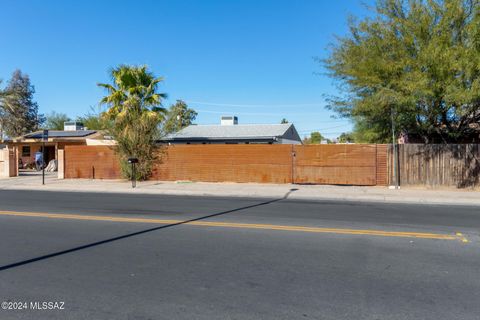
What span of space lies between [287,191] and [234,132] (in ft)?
55.0

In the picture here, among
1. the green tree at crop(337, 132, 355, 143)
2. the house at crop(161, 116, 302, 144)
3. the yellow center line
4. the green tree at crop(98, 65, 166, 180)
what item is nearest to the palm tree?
the green tree at crop(98, 65, 166, 180)

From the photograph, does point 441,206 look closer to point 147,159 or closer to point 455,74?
point 455,74

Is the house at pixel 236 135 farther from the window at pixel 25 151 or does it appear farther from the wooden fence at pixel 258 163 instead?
the window at pixel 25 151

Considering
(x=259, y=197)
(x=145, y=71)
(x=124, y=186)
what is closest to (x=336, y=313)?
(x=259, y=197)

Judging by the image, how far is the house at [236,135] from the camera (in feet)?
102

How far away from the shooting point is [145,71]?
2309 cm

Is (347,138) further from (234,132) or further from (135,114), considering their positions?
(135,114)

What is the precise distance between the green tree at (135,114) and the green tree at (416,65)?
31.6 feet

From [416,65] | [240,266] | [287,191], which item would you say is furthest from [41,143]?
[240,266]

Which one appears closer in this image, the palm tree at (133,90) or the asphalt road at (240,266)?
the asphalt road at (240,266)

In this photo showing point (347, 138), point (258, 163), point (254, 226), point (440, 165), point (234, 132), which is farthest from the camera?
point (347, 138)

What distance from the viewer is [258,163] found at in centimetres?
2008

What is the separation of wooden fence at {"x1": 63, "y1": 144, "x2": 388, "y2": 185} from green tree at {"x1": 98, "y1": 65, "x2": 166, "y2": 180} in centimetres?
90

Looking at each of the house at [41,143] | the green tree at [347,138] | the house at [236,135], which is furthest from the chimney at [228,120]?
the green tree at [347,138]
